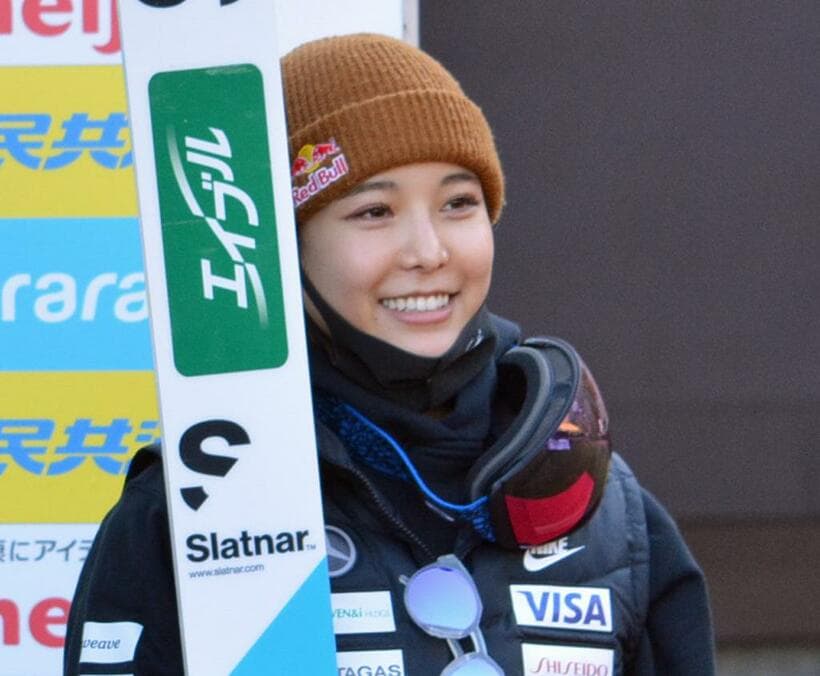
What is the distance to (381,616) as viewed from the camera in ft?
6.46

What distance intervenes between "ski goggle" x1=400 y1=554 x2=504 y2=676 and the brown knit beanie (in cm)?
44

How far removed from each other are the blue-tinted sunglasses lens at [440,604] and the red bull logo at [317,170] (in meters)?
0.45

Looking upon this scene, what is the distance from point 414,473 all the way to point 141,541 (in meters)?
0.31

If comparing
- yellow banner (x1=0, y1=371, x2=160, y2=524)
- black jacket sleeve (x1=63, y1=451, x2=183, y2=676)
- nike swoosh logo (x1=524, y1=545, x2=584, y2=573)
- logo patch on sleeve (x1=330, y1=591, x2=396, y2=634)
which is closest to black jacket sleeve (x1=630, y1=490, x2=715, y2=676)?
nike swoosh logo (x1=524, y1=545, x2=584, y2=573)

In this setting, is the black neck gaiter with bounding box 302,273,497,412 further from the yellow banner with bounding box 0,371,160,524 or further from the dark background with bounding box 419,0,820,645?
the dark background with bounding box 419,0,820,645

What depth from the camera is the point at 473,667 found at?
77.0 inches

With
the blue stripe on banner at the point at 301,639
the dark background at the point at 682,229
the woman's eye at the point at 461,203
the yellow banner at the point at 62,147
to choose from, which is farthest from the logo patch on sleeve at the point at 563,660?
the dark background at the point at 682,229

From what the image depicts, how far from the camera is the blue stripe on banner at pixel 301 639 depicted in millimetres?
1811

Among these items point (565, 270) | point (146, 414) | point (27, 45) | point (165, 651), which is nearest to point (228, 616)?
point (165, 651)

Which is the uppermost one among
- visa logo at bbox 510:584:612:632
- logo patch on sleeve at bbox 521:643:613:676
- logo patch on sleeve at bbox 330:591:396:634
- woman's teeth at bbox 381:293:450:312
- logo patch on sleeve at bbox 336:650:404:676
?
woman's teeth at bbox 381:293:450:312

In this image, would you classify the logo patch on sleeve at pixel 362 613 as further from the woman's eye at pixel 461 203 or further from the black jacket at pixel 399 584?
the woman's eye at pixel 461 203

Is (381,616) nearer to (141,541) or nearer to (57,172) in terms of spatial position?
(141,541)

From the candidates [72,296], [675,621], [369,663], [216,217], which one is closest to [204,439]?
[216,217]

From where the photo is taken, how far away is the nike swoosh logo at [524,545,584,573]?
2.05 metres
